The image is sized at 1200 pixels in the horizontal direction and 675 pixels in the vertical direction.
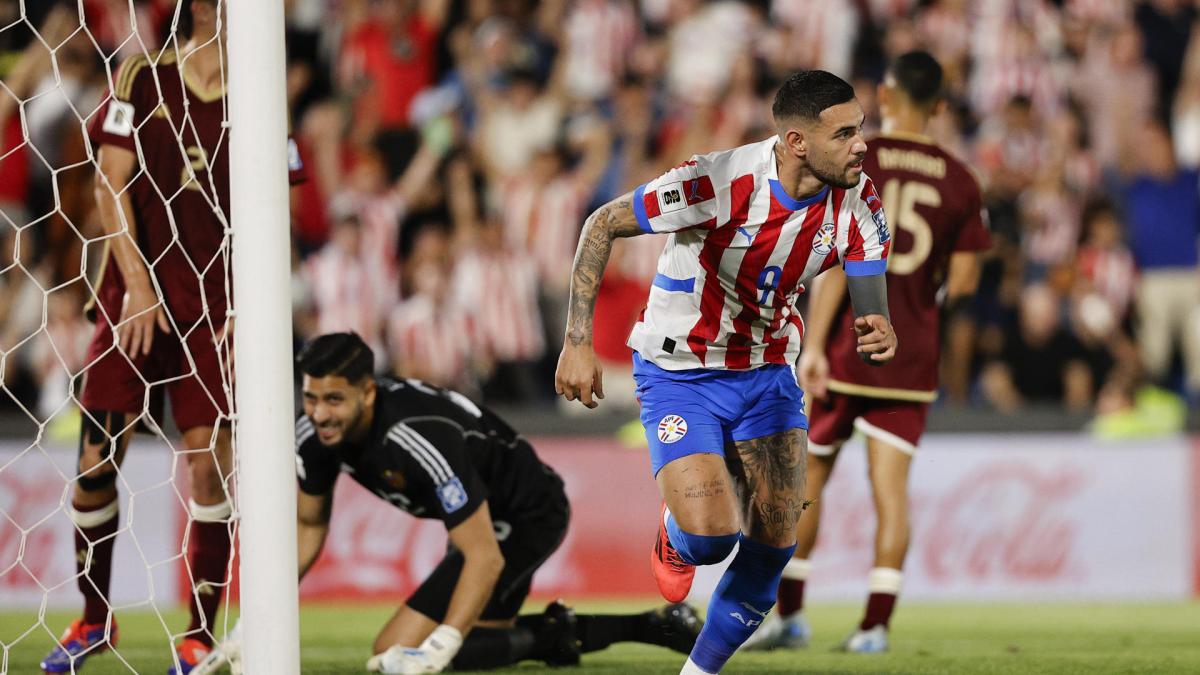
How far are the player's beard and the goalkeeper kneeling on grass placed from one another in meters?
1.78

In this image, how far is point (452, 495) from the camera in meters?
5.39

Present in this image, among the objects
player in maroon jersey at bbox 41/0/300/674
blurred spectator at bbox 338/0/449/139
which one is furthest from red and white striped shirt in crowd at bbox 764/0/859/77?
player in maroon jersey at bbox 41/0/300/674

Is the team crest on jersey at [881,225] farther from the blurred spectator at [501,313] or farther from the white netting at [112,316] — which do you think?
the blurred spectator at [501,313]

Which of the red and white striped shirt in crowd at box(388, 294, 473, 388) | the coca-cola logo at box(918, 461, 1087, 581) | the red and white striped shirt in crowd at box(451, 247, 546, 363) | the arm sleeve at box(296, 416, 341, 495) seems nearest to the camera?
the arm sleeve at box(296, 416, 341, 495)

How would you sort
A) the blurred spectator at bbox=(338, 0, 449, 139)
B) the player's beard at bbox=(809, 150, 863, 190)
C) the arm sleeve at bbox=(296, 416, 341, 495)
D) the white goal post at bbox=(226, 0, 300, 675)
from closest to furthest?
the white goal post at bbox=(226, 0, 300, 675), the player's beard at bbox=(809, 150, 863, 190), the arm sleeve at bbox=(296, 416, 341, 495), the blurred spectator at bbox=(338, 0, 449, 139)

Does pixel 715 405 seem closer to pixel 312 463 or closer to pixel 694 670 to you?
pixel 694 670

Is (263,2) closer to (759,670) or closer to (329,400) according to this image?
(329,400)

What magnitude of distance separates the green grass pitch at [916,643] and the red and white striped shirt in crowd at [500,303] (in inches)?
89.8

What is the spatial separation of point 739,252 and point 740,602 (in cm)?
104

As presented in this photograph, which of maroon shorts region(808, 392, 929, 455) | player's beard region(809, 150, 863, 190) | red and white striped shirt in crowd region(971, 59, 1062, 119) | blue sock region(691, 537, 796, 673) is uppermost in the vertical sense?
red and white striped shirt in crowd region(971, 59, 1062, 119)

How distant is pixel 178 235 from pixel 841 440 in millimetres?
2743

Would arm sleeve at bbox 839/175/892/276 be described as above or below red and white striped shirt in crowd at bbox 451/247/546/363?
above

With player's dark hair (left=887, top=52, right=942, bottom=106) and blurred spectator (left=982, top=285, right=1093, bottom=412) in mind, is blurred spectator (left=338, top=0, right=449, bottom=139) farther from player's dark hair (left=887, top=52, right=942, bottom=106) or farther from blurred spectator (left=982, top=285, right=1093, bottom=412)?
player's dark hair (left=887, top=52, right=942, bottom=106)

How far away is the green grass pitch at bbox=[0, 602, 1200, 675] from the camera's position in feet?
18.3
